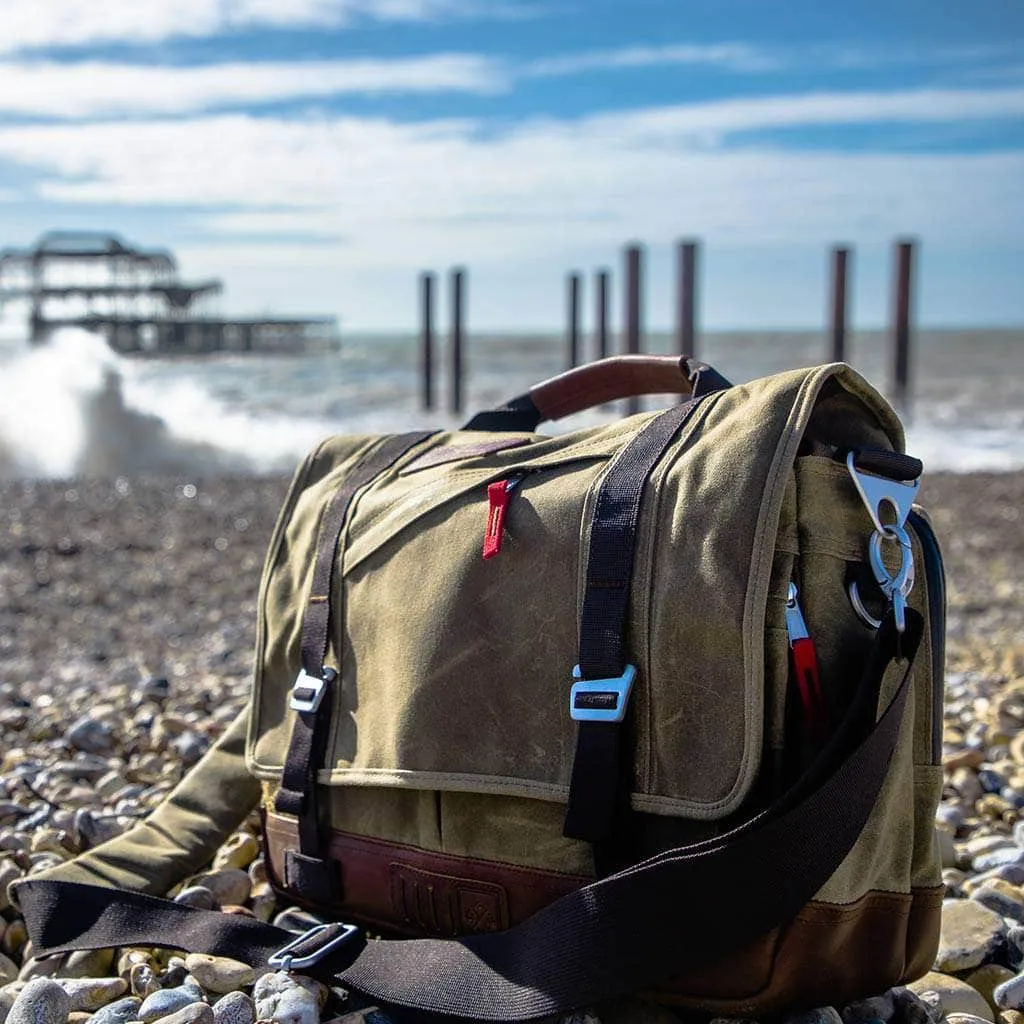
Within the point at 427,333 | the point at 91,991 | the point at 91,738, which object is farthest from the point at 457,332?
→ the point at 91,991

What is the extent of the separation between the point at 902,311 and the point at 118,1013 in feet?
56.0

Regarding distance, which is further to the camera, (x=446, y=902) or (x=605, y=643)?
(x=446, y=902)

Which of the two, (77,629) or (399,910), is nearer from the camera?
(399,910)

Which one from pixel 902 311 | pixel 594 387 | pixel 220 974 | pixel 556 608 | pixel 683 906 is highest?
pixel 902 311

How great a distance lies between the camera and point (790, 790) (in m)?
1.63

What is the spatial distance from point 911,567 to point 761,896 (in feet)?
1.69

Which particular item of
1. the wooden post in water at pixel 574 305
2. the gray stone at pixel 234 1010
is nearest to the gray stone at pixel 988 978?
the gray stone at pixel 234 1010

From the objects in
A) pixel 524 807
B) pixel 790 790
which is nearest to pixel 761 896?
pixel 790 790

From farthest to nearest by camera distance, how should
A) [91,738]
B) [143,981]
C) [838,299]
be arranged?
[838,299] → [91,738] → [143,981]

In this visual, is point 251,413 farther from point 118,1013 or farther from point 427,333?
point 118,1013

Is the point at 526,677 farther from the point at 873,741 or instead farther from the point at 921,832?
the point at 921,832

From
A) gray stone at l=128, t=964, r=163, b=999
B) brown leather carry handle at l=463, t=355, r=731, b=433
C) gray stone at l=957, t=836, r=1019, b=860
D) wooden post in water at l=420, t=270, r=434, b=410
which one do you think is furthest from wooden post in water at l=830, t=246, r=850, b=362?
gray stone at l=128, t=964, r=163, b=999

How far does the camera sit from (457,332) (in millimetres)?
21688

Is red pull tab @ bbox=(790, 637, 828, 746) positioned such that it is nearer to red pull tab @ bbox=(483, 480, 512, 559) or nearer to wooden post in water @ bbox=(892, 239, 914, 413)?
red pull tab @ bbox=(483, 480, 512, 559)
